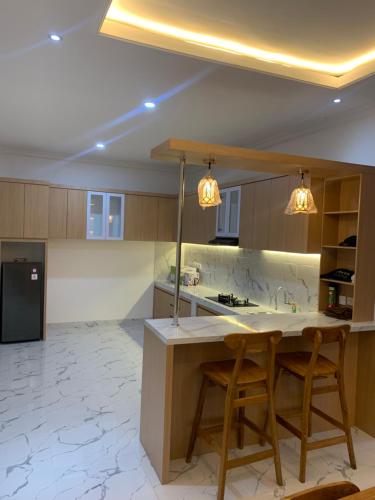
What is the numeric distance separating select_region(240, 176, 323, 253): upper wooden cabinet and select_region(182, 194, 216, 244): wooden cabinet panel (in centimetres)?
80

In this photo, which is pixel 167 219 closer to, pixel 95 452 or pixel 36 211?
pixel 36 211

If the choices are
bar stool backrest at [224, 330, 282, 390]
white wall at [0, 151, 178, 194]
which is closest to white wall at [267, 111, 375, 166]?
bar stool backrest at [224, 330, 282, 390]

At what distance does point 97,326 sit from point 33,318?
1.18 meters

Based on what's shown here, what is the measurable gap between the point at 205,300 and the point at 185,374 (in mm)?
2026

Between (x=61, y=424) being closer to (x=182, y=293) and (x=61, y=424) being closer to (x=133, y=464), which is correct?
(x=133, y=464)

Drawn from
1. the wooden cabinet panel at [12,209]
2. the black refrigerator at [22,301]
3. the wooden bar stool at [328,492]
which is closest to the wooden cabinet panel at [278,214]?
the wooden bar stool at [328,492]

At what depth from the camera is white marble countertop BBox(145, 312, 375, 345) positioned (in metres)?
2.42

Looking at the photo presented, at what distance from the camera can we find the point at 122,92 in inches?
124

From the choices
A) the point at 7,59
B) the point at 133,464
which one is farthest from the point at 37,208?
the point at 133,464

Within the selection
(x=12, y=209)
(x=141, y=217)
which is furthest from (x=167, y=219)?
(x=12, y=209)

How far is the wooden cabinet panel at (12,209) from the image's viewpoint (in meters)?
5.11

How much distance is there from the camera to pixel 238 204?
14.9 ft

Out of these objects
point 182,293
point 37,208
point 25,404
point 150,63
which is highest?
point 150,63

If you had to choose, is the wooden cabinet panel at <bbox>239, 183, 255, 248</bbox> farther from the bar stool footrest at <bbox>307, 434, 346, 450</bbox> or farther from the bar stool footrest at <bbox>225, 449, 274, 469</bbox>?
the bar stool footrest at <bbox>225, 449, 274, 469</bbox>
